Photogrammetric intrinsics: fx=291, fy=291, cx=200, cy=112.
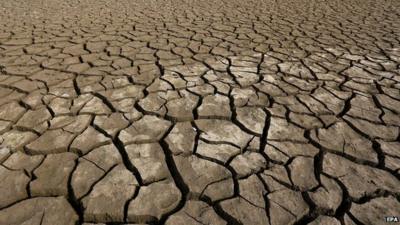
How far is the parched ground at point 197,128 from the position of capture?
1300 mm

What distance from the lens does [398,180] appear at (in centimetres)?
144

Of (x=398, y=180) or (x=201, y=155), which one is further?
(x=201, y=155)

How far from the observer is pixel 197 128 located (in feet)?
5.95

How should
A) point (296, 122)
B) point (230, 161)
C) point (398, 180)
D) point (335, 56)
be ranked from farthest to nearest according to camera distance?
1. point (335, 56)
2. point (296, 122)
3. point (230, 161)
4. point (398, 180)

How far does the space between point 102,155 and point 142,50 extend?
1.77 meters

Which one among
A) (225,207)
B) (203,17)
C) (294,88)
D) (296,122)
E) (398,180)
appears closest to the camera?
(225,207)

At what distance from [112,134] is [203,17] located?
10.9 feet

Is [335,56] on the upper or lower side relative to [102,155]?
upper

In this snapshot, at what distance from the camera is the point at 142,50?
3.09 meters

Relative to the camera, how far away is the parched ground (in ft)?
4.26

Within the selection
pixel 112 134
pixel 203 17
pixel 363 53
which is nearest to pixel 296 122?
pixel 112 134

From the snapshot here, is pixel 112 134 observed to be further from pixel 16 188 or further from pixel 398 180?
pixel 398 180

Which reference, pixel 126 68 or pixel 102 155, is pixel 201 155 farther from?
pixel 126 68

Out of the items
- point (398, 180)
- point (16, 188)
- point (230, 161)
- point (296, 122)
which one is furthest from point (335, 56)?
point (16, 188)
